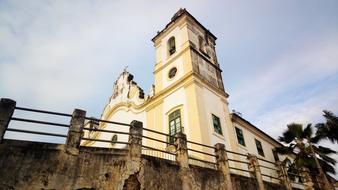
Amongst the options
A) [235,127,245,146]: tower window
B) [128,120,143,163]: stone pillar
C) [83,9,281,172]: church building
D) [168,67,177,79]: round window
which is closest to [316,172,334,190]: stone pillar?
[83,9,281,172]: church building

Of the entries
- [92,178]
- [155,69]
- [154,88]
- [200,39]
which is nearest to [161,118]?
[154,88]

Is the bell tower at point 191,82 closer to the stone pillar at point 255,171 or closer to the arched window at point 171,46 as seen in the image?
the arched window at point 171,46

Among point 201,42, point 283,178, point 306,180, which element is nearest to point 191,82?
point 201,42

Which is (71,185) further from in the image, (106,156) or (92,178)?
(106,156)

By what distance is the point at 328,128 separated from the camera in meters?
17.8

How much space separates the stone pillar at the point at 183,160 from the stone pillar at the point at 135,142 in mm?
1747

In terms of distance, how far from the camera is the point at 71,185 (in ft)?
23.9

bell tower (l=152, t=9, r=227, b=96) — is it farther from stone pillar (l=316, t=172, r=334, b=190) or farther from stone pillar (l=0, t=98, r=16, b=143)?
stone pillar (l=0, t=98, r=16, b=143)

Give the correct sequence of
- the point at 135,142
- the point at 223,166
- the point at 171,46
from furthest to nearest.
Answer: the point at 171,46 < the point at 223,166 < the point at 135,142

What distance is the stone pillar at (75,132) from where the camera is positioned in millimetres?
7775

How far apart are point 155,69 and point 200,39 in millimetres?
4747

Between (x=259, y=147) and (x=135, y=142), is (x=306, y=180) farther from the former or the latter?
(x=135, y=142)

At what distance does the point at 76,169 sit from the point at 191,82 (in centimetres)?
1079

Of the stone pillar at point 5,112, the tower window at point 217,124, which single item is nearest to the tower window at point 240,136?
the tower window at point 217,124
